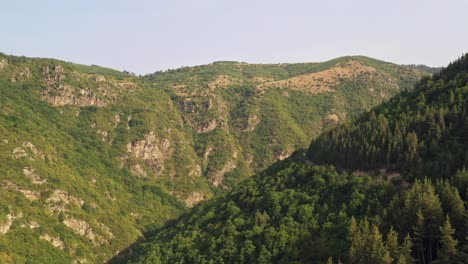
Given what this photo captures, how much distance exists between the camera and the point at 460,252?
4021 inches

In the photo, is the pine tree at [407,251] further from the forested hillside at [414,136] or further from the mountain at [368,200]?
the forested hillside at [414,136]

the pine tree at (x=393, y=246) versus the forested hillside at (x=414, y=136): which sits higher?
the forested hillside at (x=414, y=136)

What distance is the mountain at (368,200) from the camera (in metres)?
112

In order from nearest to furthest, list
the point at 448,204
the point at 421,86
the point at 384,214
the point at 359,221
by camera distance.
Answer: the point at 448,204, the point at 384,214, the point at 359,221, the point at 421,86

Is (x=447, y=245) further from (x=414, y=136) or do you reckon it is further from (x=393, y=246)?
(x=414, y=136)

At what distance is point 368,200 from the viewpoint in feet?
468

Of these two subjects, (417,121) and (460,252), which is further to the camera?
(417,121)

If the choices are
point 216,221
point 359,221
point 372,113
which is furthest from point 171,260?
point 372,113

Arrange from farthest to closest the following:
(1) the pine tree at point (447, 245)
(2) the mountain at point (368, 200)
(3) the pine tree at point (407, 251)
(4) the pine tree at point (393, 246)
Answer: (2) the mountain at point (368, 200), (4) the pine tree at point (393, 246), (3) the pine tree at point (407, 251), (1) the pine tree at point (447, 245)

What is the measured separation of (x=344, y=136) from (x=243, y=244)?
57.6 metres

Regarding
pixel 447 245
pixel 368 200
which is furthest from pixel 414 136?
pixel 447 245

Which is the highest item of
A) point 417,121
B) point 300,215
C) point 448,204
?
point 417,121

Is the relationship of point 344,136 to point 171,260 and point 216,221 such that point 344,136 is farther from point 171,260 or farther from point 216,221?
point 171,260

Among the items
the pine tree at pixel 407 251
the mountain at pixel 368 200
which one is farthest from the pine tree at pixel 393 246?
the pine tree at pixel 407 251
